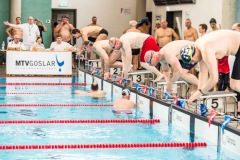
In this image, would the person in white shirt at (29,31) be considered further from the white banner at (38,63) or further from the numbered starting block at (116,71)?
A: the numbered starting block at (116,71)

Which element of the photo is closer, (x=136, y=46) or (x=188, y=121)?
(x=188, y=121)

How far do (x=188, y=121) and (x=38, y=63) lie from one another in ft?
30.3

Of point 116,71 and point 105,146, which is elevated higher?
point 116,71

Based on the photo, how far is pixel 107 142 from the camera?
784cm

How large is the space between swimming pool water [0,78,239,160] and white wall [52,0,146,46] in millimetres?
10817

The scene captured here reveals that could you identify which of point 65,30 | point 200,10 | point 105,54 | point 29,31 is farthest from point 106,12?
point 105,54

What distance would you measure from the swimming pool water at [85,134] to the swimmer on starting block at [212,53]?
2.51 ft

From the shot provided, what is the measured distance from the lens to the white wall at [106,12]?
22.9 metres

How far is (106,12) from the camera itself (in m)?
23.2

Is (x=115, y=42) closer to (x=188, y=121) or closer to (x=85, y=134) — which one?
(x=188, y=121)

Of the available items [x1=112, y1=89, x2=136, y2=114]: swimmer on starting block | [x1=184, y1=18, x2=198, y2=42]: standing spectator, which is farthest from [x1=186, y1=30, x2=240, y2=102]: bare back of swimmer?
[x1=184, y1=18, x2=198, y2=42]: standing spectator

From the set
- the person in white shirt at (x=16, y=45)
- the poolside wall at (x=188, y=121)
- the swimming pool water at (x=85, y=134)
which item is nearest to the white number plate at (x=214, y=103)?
the poolside wall at (x=188, y=121)

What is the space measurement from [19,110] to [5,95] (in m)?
2.21

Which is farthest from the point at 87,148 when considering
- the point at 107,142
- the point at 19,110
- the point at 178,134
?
the point at 19,110
